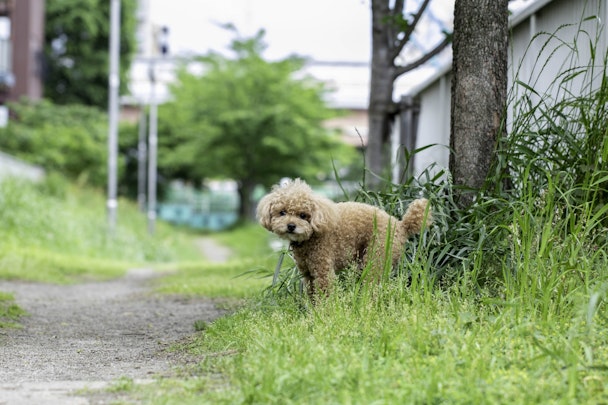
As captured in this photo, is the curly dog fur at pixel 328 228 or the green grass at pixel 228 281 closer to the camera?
the curly dog fur at pixel 328 228

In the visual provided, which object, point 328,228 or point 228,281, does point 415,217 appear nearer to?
point 328,228

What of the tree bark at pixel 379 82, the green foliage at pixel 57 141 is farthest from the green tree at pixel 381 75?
the green foliage at pixel 57 141

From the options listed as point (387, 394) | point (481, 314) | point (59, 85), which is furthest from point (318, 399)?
point (59, 85)

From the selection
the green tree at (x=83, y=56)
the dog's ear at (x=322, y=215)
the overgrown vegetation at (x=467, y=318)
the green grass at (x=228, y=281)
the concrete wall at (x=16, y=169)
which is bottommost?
the green grass at (x=228, y=281)

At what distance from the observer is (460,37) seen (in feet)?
19.9

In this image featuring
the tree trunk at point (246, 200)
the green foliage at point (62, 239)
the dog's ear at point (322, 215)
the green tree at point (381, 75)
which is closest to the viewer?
the dog's ear at point (322, 215)

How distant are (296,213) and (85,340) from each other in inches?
64.8

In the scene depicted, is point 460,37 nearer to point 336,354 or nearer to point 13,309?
point 336,354

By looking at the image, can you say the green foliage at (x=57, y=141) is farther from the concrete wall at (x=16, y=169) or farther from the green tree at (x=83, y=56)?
the green tree at (x=83, y=56)

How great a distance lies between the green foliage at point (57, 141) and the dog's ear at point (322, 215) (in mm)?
19761

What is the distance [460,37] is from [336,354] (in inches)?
121

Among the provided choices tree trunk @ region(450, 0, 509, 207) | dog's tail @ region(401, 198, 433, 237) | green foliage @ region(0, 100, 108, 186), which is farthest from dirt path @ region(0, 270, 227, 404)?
green foliage @ region(0, 100, 108, 186)

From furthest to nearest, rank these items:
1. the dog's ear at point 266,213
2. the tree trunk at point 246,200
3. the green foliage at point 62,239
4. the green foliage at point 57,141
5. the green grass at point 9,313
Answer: the tree trunk at point 246,200
the green foliage at point 57,141
the green foliage at point 62,239
the green grass at point 9,313
the dog's ear at point 266,213

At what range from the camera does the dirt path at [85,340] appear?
4.04m
